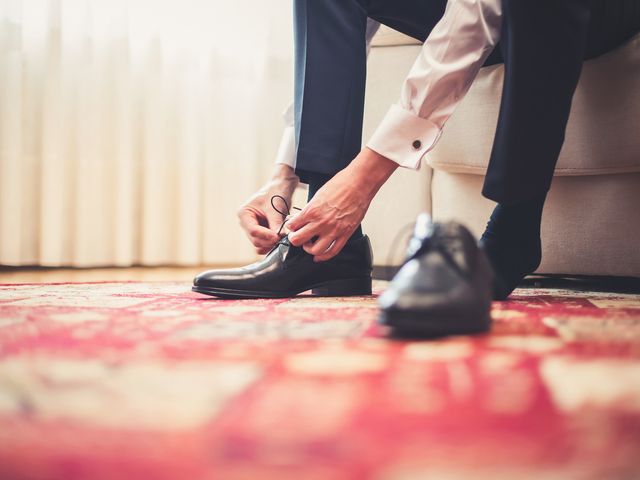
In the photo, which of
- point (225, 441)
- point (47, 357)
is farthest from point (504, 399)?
point (47, 357)

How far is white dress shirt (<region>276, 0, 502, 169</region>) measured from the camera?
636mm

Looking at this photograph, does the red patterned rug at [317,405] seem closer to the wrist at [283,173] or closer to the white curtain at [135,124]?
the wrist at [283,173]

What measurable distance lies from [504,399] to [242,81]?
184 cm

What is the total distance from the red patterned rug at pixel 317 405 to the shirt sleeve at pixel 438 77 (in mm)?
306

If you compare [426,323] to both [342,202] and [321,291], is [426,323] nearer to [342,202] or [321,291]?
[342,202]

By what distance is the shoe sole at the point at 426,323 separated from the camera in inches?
15.6

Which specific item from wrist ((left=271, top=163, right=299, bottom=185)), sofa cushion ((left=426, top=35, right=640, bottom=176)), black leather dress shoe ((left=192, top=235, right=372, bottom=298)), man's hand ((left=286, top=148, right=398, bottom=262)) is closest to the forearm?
man's hand ((left=286, top=148, right=398, bottom=262))

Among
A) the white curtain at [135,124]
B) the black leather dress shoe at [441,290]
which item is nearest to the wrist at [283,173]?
the black leather dress shoe at [441,290]

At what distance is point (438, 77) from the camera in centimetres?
64

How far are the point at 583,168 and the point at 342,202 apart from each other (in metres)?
0.54

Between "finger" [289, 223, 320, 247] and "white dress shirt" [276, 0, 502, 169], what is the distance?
14 centimetres

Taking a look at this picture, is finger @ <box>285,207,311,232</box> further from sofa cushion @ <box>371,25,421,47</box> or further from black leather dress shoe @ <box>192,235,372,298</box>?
sofa cushion @ <box>371,25,421,47</box>

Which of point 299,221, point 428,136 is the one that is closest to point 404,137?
point 428,136

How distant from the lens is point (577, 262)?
1.02 metres
